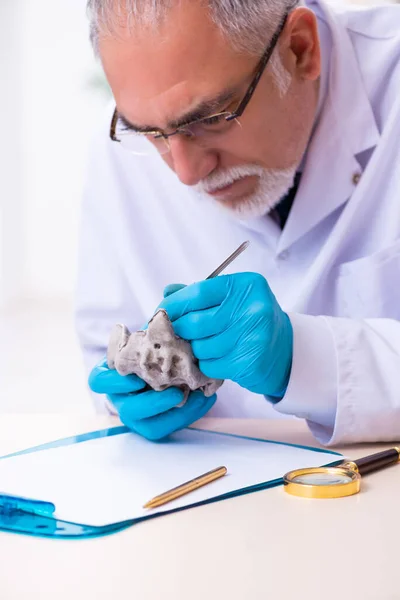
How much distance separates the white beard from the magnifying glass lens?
791 mm

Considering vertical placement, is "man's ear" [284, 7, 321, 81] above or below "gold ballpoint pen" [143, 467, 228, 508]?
above

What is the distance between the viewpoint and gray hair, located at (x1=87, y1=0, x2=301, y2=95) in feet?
4.82

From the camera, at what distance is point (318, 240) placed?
6.06ft

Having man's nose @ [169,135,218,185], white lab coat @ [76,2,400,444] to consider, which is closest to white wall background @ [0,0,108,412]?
white lab coat @ [76,2,400,444]

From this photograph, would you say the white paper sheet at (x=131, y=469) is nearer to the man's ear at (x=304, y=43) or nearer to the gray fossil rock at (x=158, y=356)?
the gray fossil rock at (x=158, y=356)

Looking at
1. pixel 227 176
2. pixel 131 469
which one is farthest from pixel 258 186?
pixel 131 469

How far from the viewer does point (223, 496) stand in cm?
105

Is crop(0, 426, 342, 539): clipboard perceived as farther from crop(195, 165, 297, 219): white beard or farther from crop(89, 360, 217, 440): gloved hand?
crop(195, 165, 297, 219): white beard

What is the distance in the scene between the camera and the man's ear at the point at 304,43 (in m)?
1.66

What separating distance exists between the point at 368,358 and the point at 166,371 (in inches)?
14.9

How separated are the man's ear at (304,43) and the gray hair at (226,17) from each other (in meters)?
0.03

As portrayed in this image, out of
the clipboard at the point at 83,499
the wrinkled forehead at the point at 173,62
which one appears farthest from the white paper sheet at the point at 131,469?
the wrinkled forehead at the point at 173,62

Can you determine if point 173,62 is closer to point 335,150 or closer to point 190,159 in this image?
point 190,159

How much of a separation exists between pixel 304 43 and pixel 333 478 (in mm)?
1052
